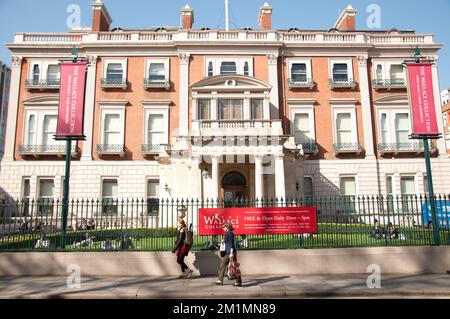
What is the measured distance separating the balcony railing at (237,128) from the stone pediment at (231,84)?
4.11 metres

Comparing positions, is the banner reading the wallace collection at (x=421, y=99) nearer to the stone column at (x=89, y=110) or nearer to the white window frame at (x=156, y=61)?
the white window frame at (x=156, y=61)

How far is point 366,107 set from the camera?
3008 centimetres

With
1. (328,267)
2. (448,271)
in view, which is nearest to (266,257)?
(328,267)

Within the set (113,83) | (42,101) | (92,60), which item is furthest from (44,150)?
(92,60)

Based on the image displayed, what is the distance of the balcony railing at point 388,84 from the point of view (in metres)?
30.3

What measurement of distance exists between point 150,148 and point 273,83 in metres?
11.8

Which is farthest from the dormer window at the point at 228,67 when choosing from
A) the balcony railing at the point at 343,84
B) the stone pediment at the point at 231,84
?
the balcony railing at the point at 343,84

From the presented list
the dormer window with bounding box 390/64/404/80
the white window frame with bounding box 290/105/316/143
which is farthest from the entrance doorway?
the dormer window with bounding box 390/64/404/80

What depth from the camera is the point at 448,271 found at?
39.1ft

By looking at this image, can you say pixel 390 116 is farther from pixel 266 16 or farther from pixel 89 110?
pixel 89 110

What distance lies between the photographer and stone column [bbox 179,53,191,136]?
29.5 m
